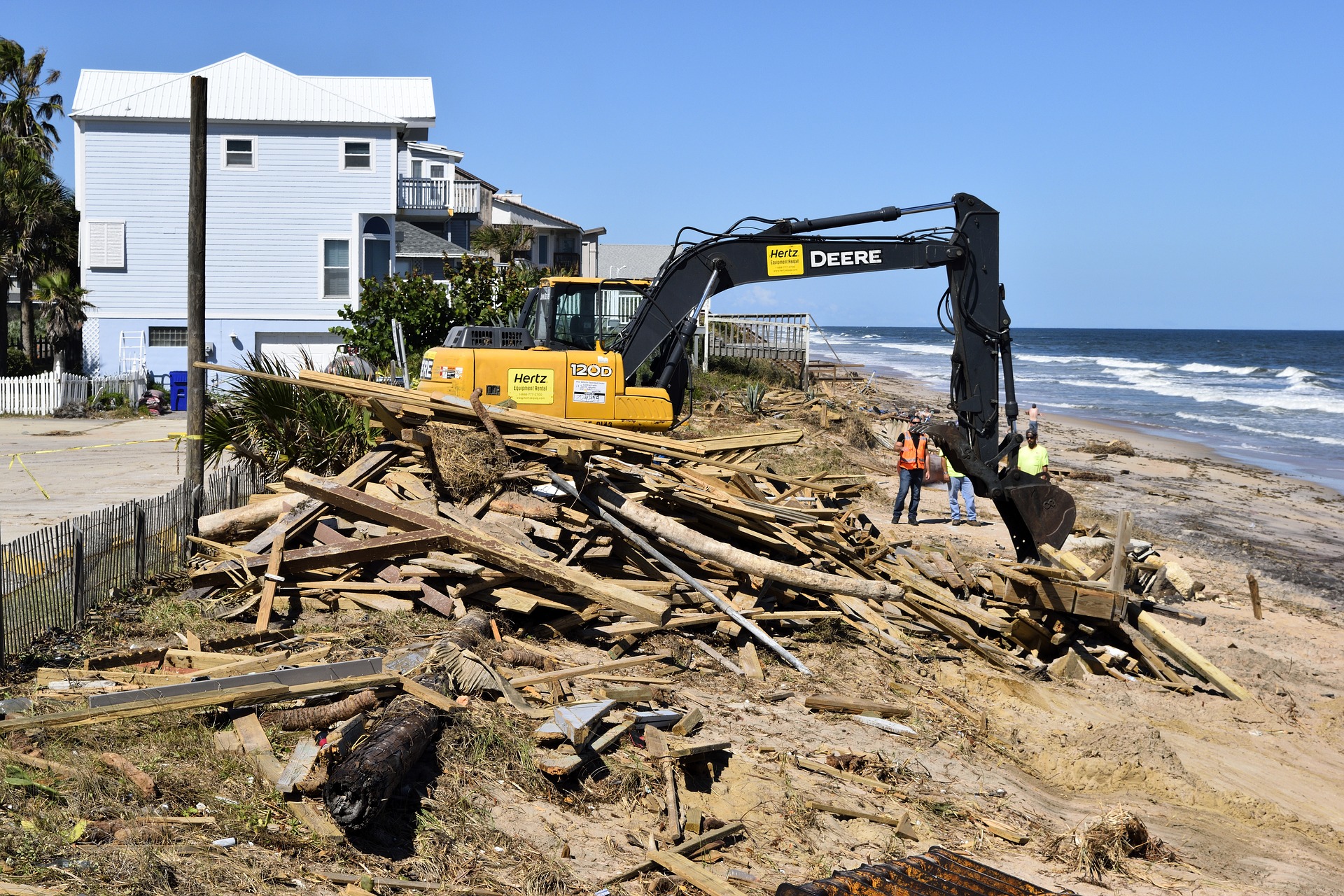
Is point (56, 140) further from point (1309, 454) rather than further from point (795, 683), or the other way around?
point (1309, 454)

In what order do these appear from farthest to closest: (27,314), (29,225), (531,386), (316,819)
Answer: (27,314), (29,225), (531,386), (316,819)

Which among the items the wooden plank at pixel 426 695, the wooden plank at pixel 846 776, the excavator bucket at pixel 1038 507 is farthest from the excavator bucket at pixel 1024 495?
the wooden plank at pixel 426 695

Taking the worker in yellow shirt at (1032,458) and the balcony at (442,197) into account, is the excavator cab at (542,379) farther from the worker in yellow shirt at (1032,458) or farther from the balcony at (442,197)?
the balcony at (442,197)

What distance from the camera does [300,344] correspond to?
3030 cm

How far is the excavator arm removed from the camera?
1174 cm

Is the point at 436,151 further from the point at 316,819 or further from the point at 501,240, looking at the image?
the point at 316,819

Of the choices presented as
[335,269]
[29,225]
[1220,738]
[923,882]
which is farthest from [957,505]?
[29,225]

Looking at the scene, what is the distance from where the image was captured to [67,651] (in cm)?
802

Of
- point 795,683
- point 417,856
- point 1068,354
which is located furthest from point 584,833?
point 1068,354

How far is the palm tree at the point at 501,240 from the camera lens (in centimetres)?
4562

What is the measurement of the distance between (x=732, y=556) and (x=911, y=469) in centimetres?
824

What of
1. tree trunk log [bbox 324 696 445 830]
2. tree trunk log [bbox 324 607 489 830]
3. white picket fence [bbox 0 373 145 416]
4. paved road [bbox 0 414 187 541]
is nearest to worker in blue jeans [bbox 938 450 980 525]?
paved road [bbox 0 414 187 541]

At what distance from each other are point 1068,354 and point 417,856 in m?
117

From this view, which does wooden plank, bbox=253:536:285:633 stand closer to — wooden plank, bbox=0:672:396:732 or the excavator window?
wooden plank, bbox=0:672:396:732
